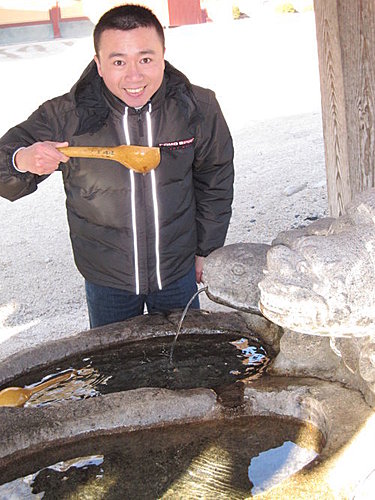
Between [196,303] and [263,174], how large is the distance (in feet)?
11.6

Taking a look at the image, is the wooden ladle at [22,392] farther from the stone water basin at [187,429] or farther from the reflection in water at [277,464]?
the reflection in water at [277,464]

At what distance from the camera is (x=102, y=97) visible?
2445mm

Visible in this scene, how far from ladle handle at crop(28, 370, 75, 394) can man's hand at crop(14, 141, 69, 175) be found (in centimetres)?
65

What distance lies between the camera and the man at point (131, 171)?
2340mm

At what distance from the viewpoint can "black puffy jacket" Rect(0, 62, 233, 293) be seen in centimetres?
244

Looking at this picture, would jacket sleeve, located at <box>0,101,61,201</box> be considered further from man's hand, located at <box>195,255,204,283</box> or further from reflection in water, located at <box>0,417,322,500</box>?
reflection in water, located at <box>0,417,322,500</box>

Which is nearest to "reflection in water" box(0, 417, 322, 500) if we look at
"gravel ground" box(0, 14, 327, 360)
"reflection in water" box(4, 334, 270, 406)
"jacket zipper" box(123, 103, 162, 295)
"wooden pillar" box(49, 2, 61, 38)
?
"reflection in water" box(4, 334, 270, 406)

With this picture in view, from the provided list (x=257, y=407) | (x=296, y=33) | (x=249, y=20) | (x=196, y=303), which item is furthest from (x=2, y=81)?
(x=257, y=407)

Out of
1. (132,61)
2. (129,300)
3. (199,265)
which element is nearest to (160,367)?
(129,300)

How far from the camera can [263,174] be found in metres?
6.28

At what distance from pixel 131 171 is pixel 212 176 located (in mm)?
326

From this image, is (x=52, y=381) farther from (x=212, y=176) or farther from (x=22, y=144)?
(x=212, y=176)

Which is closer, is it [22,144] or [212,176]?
[22,144]

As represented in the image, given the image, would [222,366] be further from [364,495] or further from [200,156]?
[364,495]
